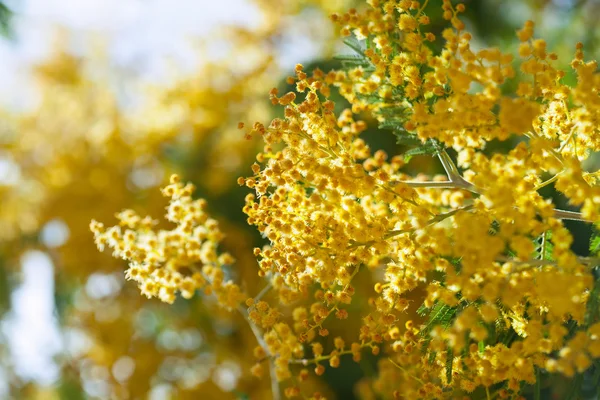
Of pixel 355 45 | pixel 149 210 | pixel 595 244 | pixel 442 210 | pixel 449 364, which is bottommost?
pixel 149 210

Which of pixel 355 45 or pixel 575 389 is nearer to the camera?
pixel 575 389

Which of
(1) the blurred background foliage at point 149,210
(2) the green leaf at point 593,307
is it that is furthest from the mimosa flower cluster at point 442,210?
(1) the blurred background foliage at point 149,210

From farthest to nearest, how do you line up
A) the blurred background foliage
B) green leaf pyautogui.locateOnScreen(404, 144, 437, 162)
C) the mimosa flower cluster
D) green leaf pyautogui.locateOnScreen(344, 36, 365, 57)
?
the blurred background foliage → green leaf pyautogui.locateOnScreen(344, 36, 365, 57) → green leaf pyautogui.locateOnScreen(404, 144, 437, 162) → the mimosa flower cluster

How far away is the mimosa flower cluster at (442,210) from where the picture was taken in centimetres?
111

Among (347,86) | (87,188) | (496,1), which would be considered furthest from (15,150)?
(347,86)

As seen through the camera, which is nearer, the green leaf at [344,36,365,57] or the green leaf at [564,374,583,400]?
the green leaf at [564,374,583,400]

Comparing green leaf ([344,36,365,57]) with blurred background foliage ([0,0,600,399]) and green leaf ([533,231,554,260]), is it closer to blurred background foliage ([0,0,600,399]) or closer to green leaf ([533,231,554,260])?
green leaf ([533,231,554,260])

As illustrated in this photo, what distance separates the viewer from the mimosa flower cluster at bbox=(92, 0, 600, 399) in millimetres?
1107

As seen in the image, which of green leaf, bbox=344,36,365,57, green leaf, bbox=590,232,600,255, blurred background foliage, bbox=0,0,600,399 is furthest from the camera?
blurred background foliage, bbox=0,0,600,399

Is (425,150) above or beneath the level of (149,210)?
above

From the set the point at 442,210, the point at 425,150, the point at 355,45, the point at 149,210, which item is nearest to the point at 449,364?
the point at 442,210

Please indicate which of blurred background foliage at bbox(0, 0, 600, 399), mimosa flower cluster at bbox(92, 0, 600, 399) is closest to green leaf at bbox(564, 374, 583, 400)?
mimosa flower cluster at bbox(92, 0, 600, 399)

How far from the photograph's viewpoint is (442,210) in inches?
58.5

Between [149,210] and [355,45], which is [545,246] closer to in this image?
[355,45]
